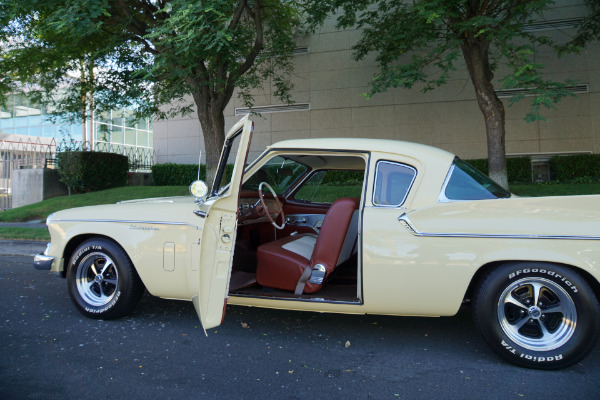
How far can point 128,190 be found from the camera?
13.6 m

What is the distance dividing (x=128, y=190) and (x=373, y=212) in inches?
469

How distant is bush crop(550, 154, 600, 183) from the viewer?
12.5 metres

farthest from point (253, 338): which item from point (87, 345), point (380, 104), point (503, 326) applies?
point (380, 104)

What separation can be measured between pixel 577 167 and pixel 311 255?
1215cm

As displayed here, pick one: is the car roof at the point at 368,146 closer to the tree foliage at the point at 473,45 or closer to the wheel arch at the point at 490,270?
the wheel arch at the point at 490,270

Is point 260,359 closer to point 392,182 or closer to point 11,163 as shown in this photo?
point 392,182

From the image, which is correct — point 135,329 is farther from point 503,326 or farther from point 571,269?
point 571,269

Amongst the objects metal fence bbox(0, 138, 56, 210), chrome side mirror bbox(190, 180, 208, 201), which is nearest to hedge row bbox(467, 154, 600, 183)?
chrome side mirror bbox(190, 180, 208, 201)

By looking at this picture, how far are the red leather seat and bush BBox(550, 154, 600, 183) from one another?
449 inches

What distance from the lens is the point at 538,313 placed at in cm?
304

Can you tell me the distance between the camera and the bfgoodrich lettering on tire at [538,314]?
2943mm

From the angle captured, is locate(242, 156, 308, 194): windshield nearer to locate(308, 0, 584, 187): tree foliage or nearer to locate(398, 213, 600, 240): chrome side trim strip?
locate(398, 213, 600, 240): chrome side trim strip

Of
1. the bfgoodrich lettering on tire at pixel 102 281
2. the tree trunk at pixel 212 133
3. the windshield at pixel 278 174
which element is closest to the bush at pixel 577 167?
the tree trunk at pixel 212 133

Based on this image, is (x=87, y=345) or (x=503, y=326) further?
(x=87, y=345)
